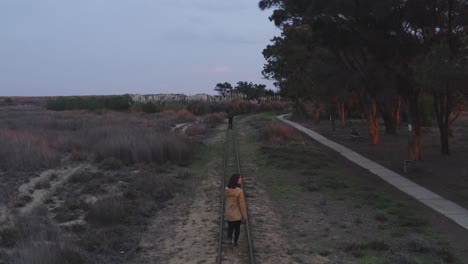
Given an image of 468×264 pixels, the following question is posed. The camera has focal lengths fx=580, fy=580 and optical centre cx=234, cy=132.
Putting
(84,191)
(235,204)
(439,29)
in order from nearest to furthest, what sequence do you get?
(235,204) → (84,191) → (439,29)

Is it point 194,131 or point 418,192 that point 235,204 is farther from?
point 194,131

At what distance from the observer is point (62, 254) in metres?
9.34

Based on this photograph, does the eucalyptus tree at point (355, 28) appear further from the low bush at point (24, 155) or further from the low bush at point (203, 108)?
the low bush at point (203, 108)

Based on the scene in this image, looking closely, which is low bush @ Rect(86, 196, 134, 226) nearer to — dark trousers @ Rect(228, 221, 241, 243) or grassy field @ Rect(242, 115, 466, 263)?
dark trousers @ Rect(228, 221, 241, 243)

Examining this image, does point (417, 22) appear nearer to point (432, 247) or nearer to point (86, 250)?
point (432, 247)

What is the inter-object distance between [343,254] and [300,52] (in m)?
31.4

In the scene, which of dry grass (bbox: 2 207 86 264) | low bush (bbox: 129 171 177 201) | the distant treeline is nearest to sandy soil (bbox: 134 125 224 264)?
low bush (bbox: 129 171 177 201)

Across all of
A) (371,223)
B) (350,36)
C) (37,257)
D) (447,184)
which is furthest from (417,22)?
(37,257)

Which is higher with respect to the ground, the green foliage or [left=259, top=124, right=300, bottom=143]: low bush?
the green foliage

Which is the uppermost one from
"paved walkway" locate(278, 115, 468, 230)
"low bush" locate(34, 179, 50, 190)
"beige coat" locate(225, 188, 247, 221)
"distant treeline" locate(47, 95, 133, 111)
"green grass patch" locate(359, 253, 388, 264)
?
"distant treeline" locate(47, 95, 133, 111)

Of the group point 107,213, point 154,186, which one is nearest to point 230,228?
point 107,213

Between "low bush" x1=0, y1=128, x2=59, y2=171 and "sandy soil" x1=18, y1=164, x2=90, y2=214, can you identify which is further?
"low bush" x1=0, y1=128, x2=59, y2=171

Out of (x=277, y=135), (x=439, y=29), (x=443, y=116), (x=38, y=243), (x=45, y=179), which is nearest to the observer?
(x=38, y=243)

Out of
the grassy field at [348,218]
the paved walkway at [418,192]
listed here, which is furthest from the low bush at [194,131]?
the grassy field at [348,218]
